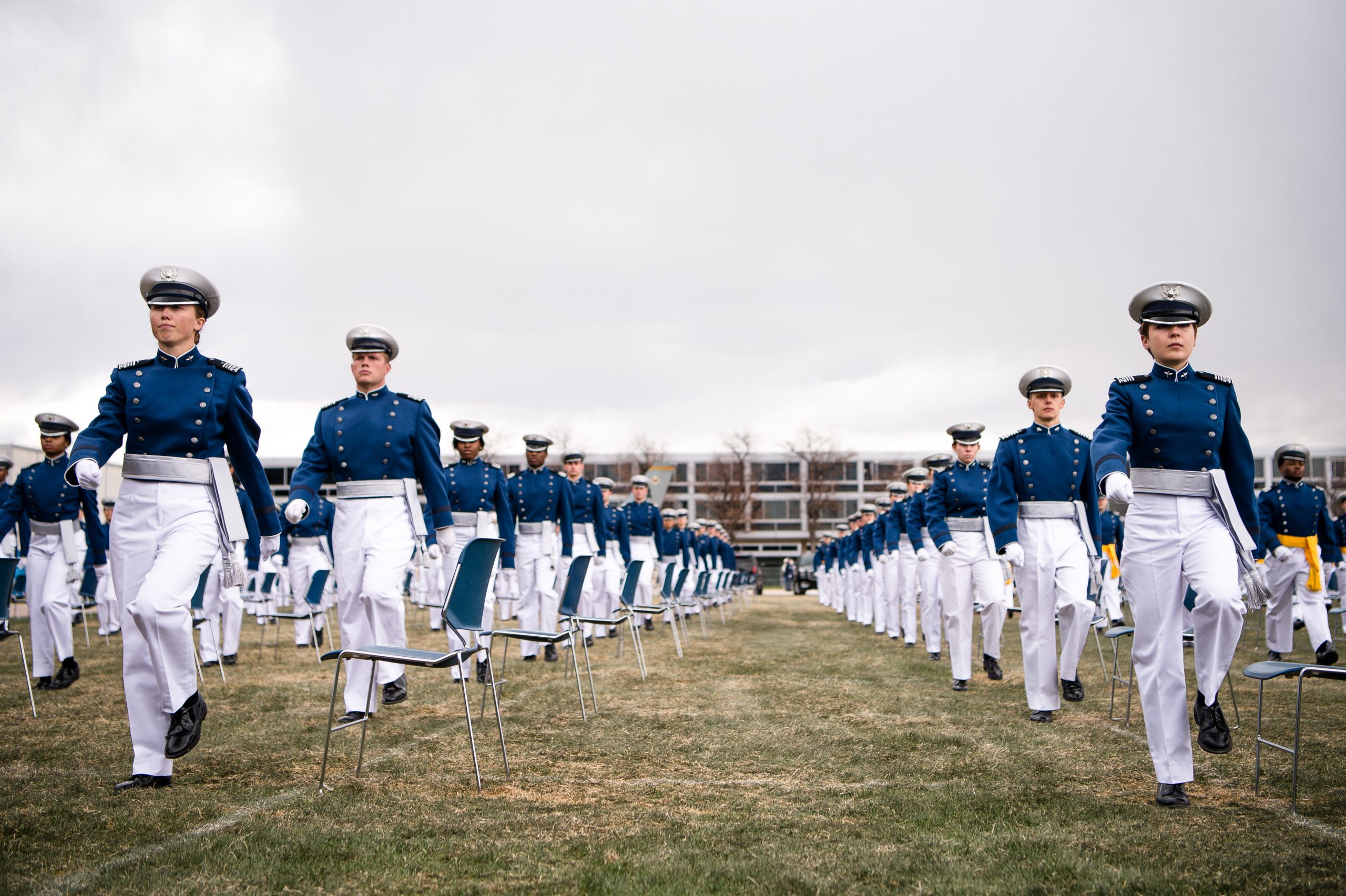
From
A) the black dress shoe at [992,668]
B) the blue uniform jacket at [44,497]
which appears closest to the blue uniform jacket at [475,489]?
the blue uniform jacket at [44,497]

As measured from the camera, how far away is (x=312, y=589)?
13.0 metres

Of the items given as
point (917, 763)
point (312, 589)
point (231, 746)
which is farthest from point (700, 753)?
point (312, 589)

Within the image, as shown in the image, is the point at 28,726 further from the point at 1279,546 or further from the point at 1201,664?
the point at 1279,546

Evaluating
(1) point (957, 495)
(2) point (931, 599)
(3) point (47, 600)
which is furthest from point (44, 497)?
(2) point (931, 599)

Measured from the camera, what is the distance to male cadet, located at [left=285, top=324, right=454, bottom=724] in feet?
23.4

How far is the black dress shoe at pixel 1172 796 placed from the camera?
4.80 m

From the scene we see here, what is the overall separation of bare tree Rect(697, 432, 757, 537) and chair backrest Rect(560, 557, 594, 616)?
216 ft

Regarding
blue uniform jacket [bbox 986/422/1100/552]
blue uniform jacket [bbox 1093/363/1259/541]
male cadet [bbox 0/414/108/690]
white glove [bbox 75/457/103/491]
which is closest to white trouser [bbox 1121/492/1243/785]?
blue uniform jacket [bbox 1093/363/1259/541]

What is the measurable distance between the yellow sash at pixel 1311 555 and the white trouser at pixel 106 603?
1426 centimetres

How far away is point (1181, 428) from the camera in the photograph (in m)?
5.22

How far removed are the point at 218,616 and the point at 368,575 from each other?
20.1ft

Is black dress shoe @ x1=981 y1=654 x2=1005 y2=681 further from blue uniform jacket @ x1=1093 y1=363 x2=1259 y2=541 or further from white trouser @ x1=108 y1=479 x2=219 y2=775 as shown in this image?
white trouser @ x1=108 y1=479 x2=219 y2=775

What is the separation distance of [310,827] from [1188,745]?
3973 mm

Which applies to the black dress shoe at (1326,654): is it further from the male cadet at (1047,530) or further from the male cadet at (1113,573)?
the male cadet at (1047,530)
